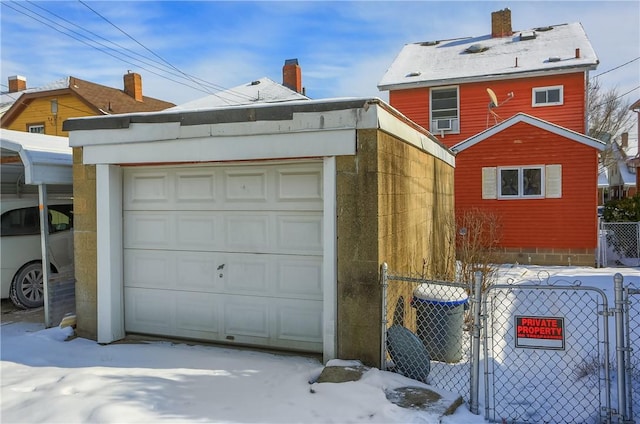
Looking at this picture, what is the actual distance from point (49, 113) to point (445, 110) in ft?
63.8

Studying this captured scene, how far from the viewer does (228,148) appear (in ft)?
18.5

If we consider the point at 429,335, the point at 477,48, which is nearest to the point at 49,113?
the point at 477,48

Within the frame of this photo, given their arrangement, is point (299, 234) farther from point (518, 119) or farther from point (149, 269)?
point (518, 119)

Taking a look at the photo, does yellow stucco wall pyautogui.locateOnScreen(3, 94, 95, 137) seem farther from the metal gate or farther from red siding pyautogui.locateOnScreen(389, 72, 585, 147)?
the metal gate

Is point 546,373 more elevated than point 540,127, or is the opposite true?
point 540,127

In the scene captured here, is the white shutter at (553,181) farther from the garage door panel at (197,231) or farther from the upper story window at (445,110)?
the garage door panel at (197,231)

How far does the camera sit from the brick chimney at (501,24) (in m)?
20.5

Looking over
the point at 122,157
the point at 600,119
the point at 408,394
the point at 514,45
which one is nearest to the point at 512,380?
the point at 408,394

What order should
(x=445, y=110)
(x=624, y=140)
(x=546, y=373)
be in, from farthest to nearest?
(x=624, y=140)
(x=445, y=110)
(x=546, y=373)

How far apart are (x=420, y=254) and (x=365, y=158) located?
2872 millimetres

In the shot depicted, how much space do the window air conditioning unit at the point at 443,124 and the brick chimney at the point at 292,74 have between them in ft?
27.3

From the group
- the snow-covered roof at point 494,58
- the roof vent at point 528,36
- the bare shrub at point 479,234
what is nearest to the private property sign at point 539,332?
the bare shrub at point 479,234

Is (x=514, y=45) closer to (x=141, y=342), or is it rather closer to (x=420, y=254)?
(x=420, y=254)

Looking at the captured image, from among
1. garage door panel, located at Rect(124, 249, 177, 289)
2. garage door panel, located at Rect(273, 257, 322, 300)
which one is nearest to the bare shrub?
garage door panel, located at Rect(273, 257, 322, 300)
